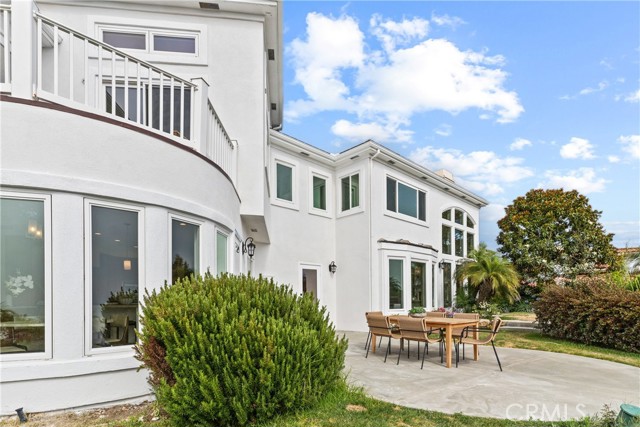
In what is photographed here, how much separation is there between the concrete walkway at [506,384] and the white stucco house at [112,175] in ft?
11.4

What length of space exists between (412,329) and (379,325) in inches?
39.2

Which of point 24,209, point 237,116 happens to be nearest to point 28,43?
point 24,209

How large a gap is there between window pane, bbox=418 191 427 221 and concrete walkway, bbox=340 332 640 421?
27.5 ft

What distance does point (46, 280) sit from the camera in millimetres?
4402

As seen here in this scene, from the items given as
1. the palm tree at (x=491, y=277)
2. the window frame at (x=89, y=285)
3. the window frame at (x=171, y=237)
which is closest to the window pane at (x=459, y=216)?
the palm tree at (x=491, y=277)

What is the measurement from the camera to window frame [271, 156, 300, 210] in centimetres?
1311

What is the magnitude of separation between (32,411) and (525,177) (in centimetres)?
2457

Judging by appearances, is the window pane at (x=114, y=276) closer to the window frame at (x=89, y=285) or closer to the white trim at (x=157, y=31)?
the window frame at (x=89, y=285)

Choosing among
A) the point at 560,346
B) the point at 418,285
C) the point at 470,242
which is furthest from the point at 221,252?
the point at 470,242

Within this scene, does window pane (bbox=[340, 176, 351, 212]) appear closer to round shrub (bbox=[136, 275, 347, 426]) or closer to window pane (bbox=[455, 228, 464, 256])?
window pane (bbox=[455, 228, 464, 256])

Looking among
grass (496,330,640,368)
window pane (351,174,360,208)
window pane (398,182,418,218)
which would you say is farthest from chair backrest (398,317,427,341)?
window pane (398,182,418,218)

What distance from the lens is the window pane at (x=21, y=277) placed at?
168 inches

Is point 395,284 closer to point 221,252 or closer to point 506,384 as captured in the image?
point 506,384

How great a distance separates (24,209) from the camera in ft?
14.4
